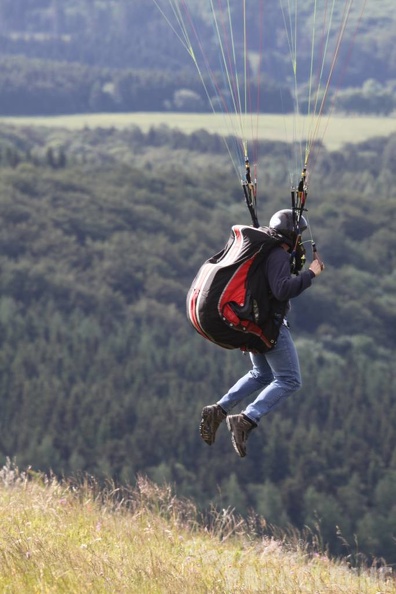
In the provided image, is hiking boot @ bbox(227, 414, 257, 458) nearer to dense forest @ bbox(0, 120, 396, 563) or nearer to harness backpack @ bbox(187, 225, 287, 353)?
harness backpack @ bbox(187, 225, 287, 353)

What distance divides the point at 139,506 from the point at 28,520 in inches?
38.4

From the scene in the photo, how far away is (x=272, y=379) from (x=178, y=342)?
9120cm

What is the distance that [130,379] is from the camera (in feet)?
302

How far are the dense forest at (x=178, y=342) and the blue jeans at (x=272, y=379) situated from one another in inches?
2051

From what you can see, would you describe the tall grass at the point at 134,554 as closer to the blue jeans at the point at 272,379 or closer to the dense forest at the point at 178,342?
the blue jeans at the point at 272,379

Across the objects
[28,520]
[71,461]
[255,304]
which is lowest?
[71,461]

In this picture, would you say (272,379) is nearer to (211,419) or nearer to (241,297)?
(211,419)

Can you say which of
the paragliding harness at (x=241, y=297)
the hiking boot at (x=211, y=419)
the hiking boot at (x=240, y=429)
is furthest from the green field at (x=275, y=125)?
the paragliding harness at (x=241, y=297)

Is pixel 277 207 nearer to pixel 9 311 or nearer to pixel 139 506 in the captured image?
pixel 9 311

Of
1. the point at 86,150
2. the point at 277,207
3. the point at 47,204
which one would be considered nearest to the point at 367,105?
the point at 86,150

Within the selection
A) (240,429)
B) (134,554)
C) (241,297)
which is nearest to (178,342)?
(240,429)

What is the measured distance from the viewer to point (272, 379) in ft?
25.0

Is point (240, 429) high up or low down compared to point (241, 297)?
down

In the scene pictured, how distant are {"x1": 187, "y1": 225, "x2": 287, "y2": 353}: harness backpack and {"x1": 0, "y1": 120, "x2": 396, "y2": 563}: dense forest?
52635 mm
